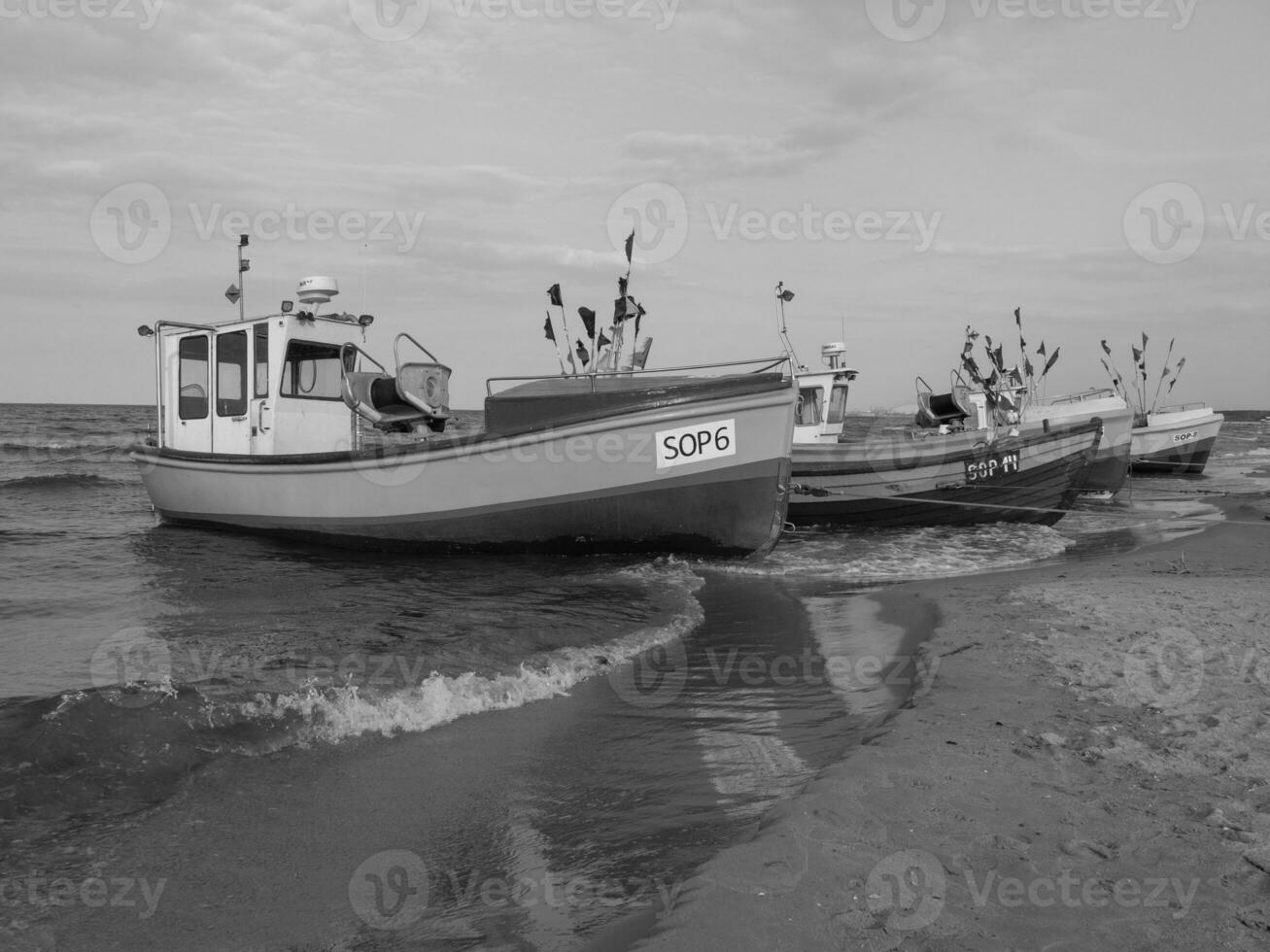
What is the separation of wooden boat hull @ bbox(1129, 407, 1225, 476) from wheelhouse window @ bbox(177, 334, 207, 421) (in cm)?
2356

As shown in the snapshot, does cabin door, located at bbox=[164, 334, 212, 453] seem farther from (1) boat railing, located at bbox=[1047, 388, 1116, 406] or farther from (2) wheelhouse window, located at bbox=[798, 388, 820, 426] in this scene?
(1) boat railing, located at bbox=[1047, 388, 1116, 406]

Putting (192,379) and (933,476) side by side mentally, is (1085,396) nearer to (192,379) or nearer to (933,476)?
(933,476)

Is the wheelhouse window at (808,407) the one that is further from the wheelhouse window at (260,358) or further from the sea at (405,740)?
A: the wheelhouse window at (260,358)

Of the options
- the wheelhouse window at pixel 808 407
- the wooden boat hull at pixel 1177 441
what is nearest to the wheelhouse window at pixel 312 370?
the wheelhouse window at pixel 808 407

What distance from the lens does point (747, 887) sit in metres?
2.76

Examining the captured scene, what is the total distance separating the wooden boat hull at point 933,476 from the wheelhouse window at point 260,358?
24.6 feet

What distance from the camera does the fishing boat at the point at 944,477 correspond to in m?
14.0

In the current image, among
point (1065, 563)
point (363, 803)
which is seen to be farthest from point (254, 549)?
point (1065, 563)

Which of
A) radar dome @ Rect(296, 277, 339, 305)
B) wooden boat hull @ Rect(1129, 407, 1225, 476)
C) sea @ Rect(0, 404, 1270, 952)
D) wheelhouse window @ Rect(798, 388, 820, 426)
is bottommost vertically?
sea @ Rect(0, 404, 1270, 952)

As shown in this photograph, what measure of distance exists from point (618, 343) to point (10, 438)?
36712 millimetres

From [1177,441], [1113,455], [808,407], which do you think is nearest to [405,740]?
[808,407]

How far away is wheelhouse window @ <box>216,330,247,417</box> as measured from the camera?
11680 mm

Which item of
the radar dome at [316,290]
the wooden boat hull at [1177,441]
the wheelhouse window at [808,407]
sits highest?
the radar dome at [316,290]

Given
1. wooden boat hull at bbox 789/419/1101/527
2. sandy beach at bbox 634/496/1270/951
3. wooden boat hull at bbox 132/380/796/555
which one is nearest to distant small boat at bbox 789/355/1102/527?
wooden boat hull at bbox 789/419/1101/527
